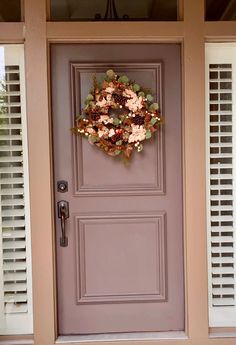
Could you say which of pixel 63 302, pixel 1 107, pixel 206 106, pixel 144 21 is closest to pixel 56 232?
pixel 63 302

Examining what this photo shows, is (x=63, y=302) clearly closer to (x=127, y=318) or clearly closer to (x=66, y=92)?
(x=127, y=318)

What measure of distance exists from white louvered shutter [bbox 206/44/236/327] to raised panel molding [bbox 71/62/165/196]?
0.32 m

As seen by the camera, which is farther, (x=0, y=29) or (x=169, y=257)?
(x=169, y=257)

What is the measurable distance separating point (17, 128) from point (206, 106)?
1188mm

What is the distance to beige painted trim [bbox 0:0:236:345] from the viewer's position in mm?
2389

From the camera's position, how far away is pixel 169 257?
259 centimetres

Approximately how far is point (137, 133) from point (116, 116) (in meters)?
0.17

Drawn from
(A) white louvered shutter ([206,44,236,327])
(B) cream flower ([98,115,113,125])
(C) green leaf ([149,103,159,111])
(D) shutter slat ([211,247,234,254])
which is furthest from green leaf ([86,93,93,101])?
(D) shutter slat ([211,247,234,254])

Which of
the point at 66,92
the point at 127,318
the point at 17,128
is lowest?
the point at 127,318

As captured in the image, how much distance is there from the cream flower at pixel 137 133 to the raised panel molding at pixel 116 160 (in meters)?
0.11

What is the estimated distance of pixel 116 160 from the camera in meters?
2.54

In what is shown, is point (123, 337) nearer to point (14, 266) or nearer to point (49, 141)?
A: point (14, 266)

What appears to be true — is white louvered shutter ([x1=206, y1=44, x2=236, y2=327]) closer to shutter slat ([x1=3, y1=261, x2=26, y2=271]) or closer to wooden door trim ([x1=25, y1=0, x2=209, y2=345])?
wooden door trim ([x1=25, y1=0, x2=209, y2=345])

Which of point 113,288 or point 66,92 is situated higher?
point 66,92
